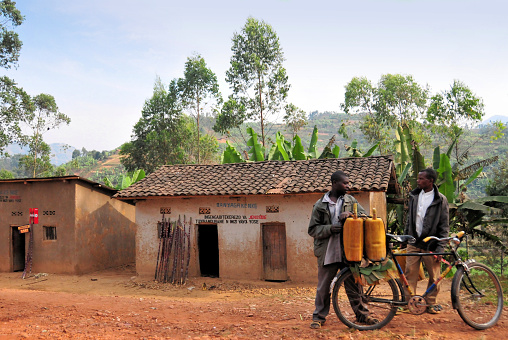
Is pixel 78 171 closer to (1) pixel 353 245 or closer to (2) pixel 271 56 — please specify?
(2) pixel 271 56

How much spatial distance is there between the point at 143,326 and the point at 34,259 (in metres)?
10.6

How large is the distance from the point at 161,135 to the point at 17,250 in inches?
675

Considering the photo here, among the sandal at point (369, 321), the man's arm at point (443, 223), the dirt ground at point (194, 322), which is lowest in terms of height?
the dirt ground at point (194, 322)

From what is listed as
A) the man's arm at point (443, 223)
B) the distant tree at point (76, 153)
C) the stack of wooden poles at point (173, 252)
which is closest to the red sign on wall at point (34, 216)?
the stack of wooden poles at point (173, 252)

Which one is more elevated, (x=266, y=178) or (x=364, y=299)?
Result: (x=266, y=178)

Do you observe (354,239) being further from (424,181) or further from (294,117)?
(294,117)

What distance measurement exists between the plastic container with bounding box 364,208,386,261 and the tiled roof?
568 centimetres

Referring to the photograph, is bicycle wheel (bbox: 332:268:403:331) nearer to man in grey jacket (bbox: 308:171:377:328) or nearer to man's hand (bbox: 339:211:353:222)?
man in grey jacket (bbox: 308:171:377:328)

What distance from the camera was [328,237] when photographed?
197 inches

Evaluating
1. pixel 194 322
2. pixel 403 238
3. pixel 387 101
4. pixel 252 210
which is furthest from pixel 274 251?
pixel 387 101

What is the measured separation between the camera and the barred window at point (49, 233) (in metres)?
14.3

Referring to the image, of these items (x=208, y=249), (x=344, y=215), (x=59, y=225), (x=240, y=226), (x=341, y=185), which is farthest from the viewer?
(x=59, y=225)

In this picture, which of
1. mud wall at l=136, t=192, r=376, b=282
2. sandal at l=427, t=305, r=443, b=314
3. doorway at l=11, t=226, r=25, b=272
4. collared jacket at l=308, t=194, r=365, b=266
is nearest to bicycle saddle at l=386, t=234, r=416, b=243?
collared jacket at l=308, t=194, r=365, b=266

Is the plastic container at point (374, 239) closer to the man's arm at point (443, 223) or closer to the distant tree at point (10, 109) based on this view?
the man's arm at point (443, 223)
